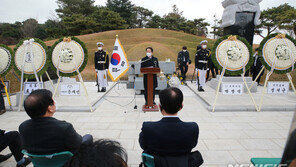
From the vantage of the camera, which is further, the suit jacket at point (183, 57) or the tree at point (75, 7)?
the tree at point (75, 7)

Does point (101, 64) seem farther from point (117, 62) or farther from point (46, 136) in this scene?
point (46, 136)

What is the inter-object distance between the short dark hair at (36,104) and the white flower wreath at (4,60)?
4848mm

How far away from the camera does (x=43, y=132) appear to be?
58.5 inches

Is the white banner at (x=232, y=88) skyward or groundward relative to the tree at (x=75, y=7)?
groundward

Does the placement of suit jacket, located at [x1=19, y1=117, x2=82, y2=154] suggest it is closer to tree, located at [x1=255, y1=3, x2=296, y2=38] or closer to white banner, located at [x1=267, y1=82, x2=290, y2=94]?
white banner, located at [x1=267, y1=82, x2=290, y2=94]

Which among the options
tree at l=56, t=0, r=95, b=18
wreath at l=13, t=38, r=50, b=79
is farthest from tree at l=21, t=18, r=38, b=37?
wreath at l=13, t=38, r=50, b=79

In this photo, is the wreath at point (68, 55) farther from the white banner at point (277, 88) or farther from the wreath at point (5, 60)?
the white banner at point (277, 88)

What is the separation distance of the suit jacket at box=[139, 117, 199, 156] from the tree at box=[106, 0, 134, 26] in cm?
3500

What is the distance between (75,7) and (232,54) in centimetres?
3269

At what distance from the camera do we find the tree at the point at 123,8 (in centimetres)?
3356

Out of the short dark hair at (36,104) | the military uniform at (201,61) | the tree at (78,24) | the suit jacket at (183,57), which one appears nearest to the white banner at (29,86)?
the short dark hair at (36,104)

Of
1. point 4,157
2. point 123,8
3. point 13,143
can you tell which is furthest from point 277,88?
point 123,8

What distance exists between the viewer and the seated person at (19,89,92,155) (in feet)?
4.85

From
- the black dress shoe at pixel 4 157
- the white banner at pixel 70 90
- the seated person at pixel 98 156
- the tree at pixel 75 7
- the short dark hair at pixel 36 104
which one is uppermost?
the tree at pixel 75 7
